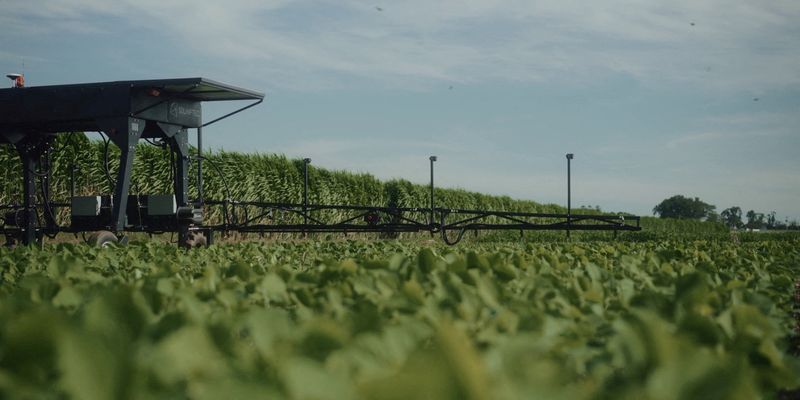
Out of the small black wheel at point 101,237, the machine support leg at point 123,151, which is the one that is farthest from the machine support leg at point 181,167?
the small black wheel at point 101,237

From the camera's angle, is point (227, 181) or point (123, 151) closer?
point (123, 151)

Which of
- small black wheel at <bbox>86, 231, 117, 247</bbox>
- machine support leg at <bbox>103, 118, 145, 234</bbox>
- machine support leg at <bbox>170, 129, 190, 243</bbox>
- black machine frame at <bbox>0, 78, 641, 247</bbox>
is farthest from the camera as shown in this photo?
machine support leg at <bbox>170, 129, 190, 243</bbox>

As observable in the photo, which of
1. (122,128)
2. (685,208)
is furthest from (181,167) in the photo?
(685,208)

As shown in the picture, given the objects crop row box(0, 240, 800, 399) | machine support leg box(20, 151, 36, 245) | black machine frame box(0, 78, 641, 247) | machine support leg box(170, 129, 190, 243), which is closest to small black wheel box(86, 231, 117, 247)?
black machine frame box(0, 78, 641, 247)

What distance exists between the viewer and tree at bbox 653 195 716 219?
142m

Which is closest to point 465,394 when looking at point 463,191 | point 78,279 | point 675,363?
point 675,363

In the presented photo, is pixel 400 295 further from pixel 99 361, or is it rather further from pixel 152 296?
pixel 99 361

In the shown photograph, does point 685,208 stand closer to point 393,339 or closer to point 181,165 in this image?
point 181,165

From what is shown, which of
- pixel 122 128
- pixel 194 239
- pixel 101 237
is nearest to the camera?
pixel 101 237

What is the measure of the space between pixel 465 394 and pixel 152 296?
123cm

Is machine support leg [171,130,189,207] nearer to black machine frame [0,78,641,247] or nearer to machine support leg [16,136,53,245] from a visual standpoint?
black machine frame [0,78,641,247]

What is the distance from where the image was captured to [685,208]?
470 ft

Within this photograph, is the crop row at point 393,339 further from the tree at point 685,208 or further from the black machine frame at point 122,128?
the tree at point 685,208

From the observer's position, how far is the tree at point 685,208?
467 ft
